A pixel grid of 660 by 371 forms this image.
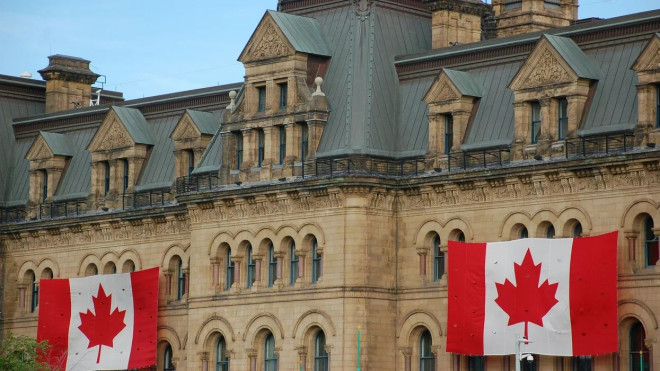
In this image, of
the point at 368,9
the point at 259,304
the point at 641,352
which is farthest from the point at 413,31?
the point at 641,352

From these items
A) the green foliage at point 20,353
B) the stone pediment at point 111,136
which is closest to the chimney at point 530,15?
the stone pediment at point 111,136

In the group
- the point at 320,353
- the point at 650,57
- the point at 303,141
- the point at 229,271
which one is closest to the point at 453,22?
the point at 303,141

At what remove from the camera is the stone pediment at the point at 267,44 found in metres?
92.1

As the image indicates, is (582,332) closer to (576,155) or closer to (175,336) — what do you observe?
(576,155)

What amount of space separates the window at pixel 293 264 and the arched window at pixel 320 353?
9.75ft

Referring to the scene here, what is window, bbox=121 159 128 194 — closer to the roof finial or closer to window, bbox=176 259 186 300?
window, bbox=176 259 186 300

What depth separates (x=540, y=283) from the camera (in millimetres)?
82625

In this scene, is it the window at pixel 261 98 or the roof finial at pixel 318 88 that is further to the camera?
the window at pixel 261 98

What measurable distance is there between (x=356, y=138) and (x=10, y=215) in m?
27.6

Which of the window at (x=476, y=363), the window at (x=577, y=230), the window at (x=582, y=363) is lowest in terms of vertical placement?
the window at (x=582, y=363)

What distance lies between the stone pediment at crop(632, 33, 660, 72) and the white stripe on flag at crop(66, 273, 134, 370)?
107ft

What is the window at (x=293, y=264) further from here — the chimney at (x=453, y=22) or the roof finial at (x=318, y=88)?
the chimney at (x=453, y=22)

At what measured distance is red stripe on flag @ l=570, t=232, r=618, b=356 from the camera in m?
79.8

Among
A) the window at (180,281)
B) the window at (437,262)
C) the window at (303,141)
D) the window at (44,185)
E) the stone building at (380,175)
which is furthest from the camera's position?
the window at (44,185)
